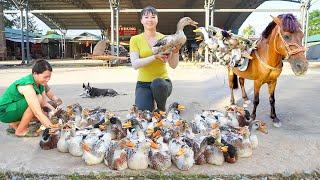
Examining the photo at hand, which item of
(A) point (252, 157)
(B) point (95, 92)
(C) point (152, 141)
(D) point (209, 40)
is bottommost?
(A) point (252, 157)

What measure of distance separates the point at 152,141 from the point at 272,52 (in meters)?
2.36

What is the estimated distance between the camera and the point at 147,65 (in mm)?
5035

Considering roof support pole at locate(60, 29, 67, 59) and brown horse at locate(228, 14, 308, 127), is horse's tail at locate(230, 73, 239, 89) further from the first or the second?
roof support pole at locate(60, 29, 67, 59)

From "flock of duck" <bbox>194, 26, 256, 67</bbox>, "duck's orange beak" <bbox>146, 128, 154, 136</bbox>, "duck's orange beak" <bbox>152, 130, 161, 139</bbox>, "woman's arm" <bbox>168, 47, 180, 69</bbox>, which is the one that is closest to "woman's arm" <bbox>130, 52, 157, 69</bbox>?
"woman's arm" <bbox>168, 47, 180, 69</bbox>

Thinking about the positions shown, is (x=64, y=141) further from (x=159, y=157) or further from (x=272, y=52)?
(x=272, y=52)

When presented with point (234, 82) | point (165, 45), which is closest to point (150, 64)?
point (165, 45)

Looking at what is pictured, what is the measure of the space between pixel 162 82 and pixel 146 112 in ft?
1.49

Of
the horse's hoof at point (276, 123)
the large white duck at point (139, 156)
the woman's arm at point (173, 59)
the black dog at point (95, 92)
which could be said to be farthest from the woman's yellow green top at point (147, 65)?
the black dog at point (95, 92)

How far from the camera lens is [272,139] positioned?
470 cm

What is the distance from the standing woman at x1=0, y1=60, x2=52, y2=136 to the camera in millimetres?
4559

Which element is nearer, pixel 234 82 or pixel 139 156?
pixel 139 156

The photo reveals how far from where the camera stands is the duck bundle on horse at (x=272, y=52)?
461cm

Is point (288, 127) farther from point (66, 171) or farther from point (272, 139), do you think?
point (66, 171)

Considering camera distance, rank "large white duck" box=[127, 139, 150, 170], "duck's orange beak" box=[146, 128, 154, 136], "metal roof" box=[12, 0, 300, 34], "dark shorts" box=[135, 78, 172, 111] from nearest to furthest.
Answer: "large white duck" box=[127, 139, 150, 170] → "duck's orange beak" box=[146, 128, 154, 136] → "dark shorts" box=[135, 78, 172, 111] → "metal roof" box=[12, 0, 300, 34]
